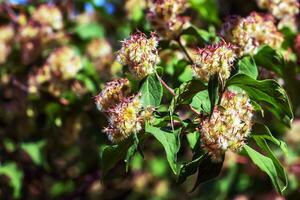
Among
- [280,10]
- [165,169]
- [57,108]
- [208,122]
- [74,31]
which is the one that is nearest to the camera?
[208,122]

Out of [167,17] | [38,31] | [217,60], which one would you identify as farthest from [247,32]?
[38,31]

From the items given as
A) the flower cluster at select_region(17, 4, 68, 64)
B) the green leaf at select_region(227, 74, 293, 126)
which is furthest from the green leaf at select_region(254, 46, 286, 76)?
the flower cluster at select_region(17, 4, 68, 64)

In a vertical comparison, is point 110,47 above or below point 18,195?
above

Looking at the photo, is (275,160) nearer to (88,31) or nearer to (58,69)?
(58,69)

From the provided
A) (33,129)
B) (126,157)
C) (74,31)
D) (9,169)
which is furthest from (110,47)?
(126,157)

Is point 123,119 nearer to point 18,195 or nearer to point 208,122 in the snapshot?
point 208,122

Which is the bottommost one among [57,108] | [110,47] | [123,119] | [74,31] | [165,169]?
[123,119]

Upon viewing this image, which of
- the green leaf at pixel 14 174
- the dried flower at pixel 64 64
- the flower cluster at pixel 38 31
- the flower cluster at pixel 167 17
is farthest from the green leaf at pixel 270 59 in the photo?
the green leaf at pixel 14 174
